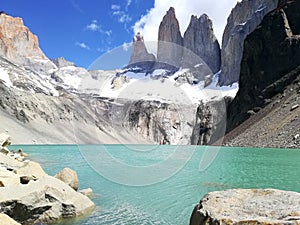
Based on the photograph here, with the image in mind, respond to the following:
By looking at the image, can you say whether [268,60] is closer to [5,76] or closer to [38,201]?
[38,201]

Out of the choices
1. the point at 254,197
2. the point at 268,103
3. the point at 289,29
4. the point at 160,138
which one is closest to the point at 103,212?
the point at 254,197

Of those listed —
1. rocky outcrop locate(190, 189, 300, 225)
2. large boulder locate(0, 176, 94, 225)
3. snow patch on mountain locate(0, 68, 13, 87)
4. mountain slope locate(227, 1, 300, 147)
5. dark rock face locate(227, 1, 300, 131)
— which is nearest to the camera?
rocky outcrop locate(190, 189, 300, 225)

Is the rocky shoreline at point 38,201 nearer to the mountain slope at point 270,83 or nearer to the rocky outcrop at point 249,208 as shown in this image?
the rocky outcrop at point 249,208

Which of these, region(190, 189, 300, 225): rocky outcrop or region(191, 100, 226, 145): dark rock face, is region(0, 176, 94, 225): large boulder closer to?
region(190, 189, 300, 225): rocky outcrop

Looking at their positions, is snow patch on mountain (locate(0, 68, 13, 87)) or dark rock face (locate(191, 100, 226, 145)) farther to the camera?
snow patch on mountain (locate(0, 68, 13, 87))

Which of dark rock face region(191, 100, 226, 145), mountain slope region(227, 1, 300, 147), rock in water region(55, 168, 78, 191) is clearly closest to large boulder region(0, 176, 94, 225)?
rock in water region(55, 168, 78, 191)

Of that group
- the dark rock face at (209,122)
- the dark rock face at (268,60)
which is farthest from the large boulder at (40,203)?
the dark rock face at (209,122)
